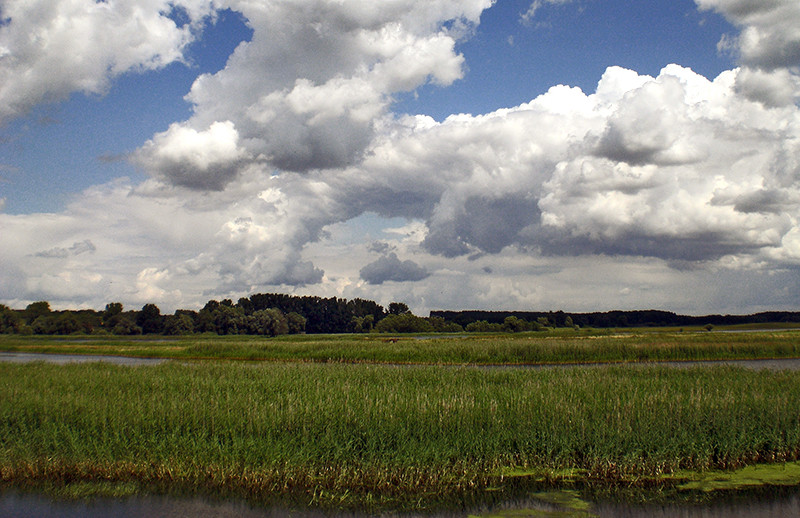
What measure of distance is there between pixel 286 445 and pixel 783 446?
43.5ft

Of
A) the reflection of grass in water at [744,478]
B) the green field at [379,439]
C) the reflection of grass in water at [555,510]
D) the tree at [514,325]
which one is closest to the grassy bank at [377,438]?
the green field at [379,439]

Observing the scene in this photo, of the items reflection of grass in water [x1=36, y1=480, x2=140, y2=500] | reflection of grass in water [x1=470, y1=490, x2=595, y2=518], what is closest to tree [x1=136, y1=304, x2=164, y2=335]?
reflection of grass in water [x1=36, y1=480, x2=140, y2=500]

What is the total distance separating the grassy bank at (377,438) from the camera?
11.9 metres

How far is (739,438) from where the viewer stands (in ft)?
44.8

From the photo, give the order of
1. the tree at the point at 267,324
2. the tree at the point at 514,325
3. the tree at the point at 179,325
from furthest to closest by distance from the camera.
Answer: the tree at the point at 514,325, the tree at the point at 179,325, the tree at the point at 267,324

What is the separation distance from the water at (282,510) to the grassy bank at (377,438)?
0.64m

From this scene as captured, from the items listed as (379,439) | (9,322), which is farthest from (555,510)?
(9,322)

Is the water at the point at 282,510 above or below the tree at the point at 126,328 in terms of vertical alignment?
above

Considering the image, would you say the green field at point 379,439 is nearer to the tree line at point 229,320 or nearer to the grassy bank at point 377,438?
the grassy bank at point 377,438

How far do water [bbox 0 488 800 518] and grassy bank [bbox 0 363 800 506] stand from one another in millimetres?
640

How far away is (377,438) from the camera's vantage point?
13109 mm

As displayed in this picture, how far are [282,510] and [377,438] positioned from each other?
3.18 metres

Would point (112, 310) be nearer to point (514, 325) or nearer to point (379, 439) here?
point (514, 325)

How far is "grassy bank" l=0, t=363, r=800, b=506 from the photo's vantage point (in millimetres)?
11875
